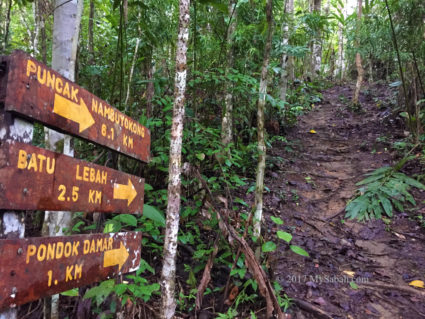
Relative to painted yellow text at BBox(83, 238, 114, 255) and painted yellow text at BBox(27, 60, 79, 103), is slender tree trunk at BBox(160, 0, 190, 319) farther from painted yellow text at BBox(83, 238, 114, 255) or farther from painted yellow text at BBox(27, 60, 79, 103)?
painted yellow text at BBox(27, 60, 79, 103)

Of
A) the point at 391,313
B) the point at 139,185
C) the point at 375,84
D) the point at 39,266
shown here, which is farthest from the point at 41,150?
the point at 375,84

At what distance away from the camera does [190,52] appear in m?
5.03

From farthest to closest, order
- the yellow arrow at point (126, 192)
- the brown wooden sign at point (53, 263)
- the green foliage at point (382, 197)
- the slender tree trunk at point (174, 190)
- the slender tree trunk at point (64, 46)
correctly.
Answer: the green foliage at point (382, 197) → the slender tree trunk at point (64, 46) → the slender tree trunk at point (174, 190) → the yellow arrow at point (126, 192) → the brown wooden sign at point (53, 263)

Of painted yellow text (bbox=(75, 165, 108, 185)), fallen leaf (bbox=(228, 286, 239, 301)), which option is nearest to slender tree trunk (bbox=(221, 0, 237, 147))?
fallen leaf (bbox=(228, 286, 239, 301))

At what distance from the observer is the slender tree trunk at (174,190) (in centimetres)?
253

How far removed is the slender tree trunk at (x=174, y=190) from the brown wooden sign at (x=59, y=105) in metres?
0.62

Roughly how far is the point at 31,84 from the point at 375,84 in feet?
47.2

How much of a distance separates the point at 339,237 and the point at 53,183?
4.20 m

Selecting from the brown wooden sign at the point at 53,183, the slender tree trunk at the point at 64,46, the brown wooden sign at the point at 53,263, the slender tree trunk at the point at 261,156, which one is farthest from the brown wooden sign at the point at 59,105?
the slender tree trunk at the point at 261,156

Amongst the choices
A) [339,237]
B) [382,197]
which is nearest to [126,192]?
[382,197]

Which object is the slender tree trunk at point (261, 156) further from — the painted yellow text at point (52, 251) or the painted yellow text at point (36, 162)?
the painted yellow text at point (36, 162)

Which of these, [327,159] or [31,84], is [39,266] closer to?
[31,84]

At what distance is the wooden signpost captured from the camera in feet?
4.00

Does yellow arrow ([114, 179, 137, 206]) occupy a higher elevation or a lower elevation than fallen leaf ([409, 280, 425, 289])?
higher
